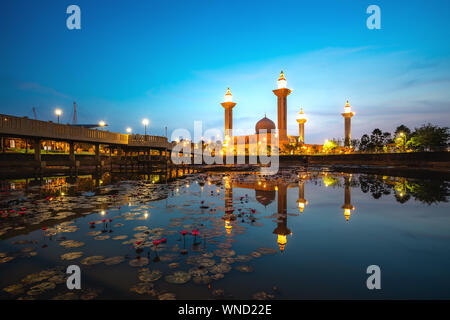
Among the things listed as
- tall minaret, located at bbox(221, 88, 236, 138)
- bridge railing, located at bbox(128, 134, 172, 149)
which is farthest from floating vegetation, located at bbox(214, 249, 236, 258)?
tall minaret, located at bbox(221, 88, 236, 138)

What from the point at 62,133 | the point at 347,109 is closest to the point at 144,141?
the point at 62,133

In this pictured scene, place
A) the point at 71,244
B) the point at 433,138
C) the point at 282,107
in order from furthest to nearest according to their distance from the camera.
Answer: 1. the point at 282,107
2. the point at 433,138
3. the point at 71,244

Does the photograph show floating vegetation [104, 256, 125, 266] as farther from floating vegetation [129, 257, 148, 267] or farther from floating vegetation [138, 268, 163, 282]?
floating vegetation [138, 268, 163, 282]

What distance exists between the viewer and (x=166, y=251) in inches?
201

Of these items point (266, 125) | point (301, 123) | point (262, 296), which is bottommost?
point (262, 296)

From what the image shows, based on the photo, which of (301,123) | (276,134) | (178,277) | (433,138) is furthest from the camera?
(301,123)

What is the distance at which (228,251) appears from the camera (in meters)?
5.11

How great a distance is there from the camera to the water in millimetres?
3705

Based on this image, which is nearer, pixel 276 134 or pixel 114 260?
pixel 114 260

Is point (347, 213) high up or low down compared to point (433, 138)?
down

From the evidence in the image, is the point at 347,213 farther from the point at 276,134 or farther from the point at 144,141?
the point at 276,134

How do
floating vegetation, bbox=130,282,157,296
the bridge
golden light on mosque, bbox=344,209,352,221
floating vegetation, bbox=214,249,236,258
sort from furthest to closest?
the bridge, golden light on mosque, bbox=344,209,352,221, floating vegetation, bbox=214,249,236,258, floating vegetation, bbox=130,282,157,296
